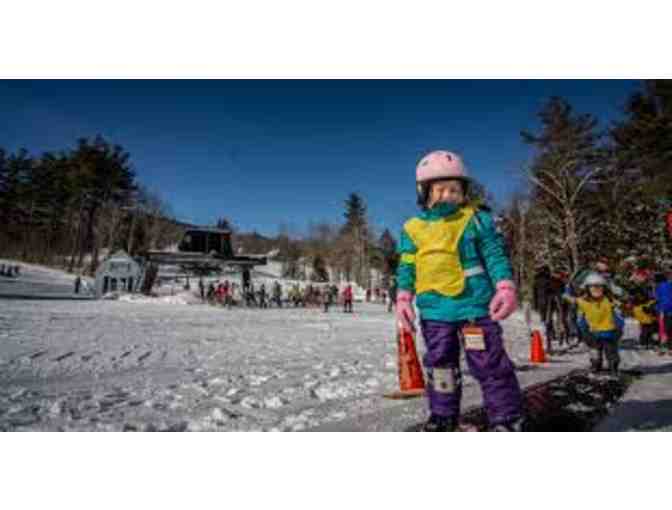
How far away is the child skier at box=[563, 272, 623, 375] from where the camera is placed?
4348mm

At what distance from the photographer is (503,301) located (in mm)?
1799

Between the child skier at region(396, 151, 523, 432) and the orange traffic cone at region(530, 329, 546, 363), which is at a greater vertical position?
the child skier at region(396, 151, 523, 432)

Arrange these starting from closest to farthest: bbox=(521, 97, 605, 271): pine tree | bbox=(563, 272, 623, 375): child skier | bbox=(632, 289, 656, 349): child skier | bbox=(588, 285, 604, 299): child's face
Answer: bbox=(563, 272, 623, 375): child skier < bbox=(588, 285, 604, 299): child's face < bbox=(521, 97, 605, 271): pine tree < bbox=(632, 289, 656, 349): child skier

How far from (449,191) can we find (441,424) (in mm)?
1080

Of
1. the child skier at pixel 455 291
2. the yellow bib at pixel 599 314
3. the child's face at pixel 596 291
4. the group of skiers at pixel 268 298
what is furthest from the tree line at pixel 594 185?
the group of skiers at pixel 268 298

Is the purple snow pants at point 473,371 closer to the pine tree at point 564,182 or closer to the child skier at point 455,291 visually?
the child skier at point 455,291

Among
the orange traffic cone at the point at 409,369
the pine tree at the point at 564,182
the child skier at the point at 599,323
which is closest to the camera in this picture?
the orange traffic cone at the point at 409,369

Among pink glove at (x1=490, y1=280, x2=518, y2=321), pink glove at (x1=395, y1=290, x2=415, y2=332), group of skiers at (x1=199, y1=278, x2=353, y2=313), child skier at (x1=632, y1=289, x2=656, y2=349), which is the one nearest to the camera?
pink glove at (x1=490, y1=280, x2=518, y2=321)

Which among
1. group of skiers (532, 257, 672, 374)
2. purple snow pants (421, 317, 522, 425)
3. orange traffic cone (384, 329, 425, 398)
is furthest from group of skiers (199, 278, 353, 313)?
purple snow pants (421, 317, 522, 425)

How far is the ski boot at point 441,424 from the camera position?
198 cm

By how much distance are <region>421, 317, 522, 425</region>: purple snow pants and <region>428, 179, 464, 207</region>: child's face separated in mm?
561

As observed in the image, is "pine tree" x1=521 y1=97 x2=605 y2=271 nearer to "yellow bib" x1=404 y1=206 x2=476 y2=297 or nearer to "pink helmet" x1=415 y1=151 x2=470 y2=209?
"pink helmet" x1=415 y1=151 x2=470 y2=209
